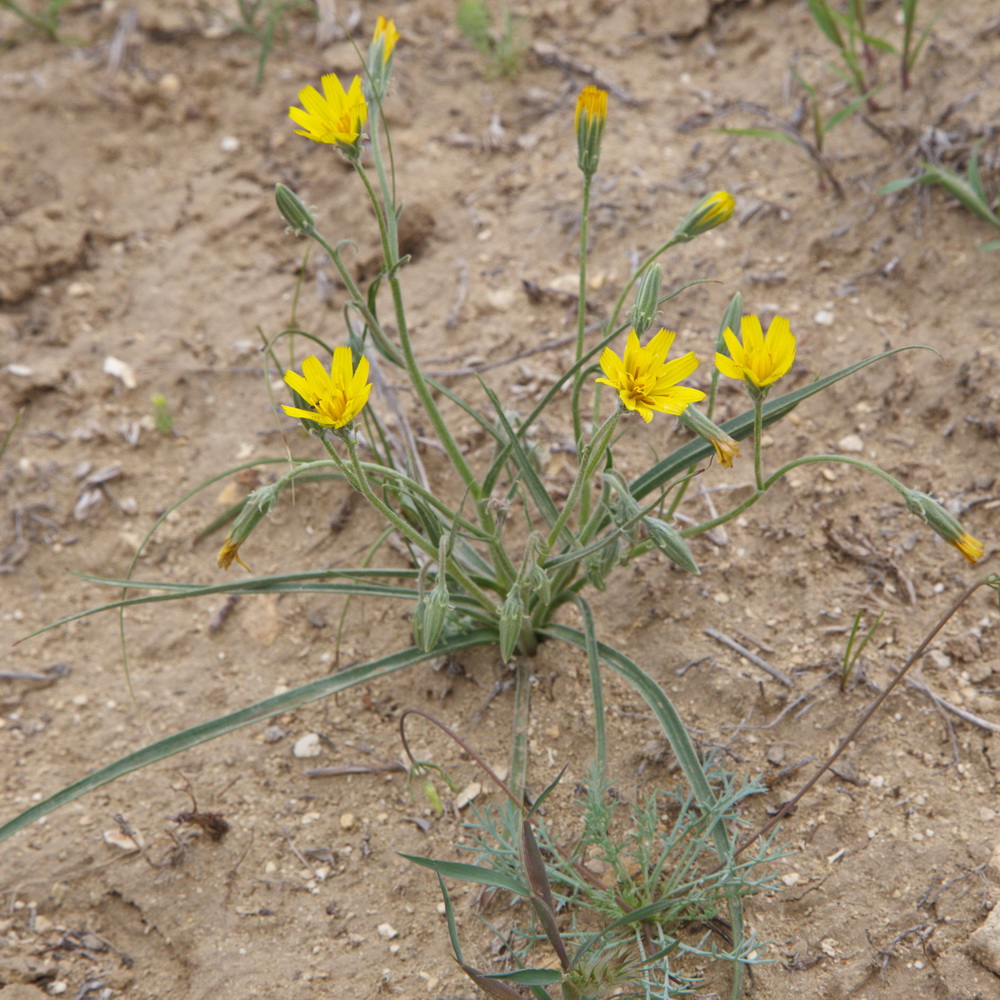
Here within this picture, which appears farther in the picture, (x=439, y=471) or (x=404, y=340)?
(x=439, y=471)

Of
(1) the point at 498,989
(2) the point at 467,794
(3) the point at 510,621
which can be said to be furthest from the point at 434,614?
(1) the point at 498,989

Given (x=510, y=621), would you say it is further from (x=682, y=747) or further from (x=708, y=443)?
(x=708, y=443)

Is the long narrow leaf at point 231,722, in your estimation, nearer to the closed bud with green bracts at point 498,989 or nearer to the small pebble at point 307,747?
the small pebble at point 307,747

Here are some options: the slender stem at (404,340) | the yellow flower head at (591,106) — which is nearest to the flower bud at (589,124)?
the yellow flower head at (591,106)

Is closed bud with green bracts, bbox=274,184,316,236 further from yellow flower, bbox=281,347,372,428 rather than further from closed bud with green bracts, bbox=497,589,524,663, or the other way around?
closed bud with green bracts, bbox=497,589,524,663

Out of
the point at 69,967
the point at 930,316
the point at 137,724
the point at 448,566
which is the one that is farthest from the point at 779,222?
the point at 69,967

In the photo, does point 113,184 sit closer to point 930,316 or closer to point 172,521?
point 172,521
